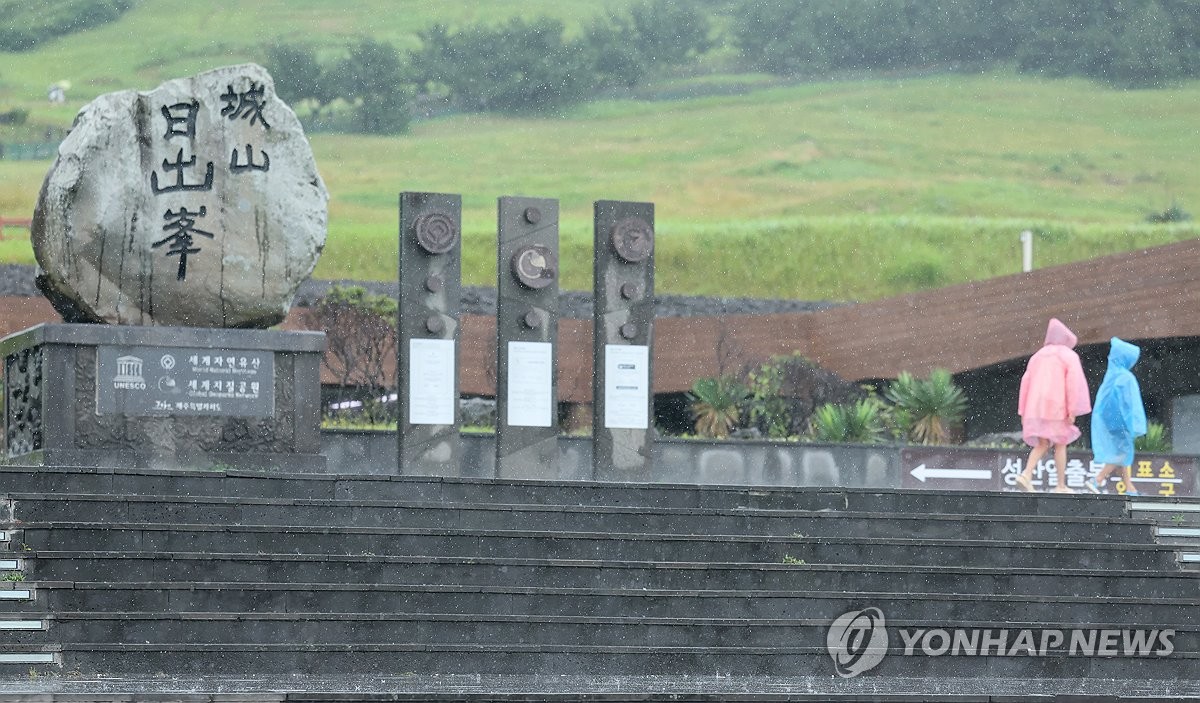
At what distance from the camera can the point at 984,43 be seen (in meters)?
42.6

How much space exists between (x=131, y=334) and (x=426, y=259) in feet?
7.10

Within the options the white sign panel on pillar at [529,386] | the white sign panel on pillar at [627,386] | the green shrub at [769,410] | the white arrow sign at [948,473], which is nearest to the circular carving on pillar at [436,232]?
the white sign panel on pillar at [529,386]

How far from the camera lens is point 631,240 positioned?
43.6 ft

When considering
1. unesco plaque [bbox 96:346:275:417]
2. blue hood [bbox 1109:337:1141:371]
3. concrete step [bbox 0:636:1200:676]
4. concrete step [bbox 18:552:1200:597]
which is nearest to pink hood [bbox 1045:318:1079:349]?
blue hood [bbox 1109:337:1141:371]

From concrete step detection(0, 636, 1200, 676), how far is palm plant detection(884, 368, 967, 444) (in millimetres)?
7612

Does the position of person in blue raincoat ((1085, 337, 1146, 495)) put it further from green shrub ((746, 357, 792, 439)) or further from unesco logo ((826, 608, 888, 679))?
green shrub ((746, 357, 792, 439))

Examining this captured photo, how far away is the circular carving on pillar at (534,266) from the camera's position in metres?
13.1

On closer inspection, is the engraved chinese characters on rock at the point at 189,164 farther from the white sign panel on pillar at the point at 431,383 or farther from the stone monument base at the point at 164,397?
the white sign panel on pillar at the point at 431,383

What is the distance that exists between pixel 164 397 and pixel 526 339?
8.38 feet

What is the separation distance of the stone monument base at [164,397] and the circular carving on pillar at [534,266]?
5.01 ft

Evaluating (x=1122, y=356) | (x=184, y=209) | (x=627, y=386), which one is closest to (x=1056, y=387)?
(x=1122, y=356)

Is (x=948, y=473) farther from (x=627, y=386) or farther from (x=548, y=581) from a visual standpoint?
(x=548, y=581)

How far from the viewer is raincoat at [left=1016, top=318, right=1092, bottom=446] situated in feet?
43.1

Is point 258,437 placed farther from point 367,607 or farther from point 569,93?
point 569,93
